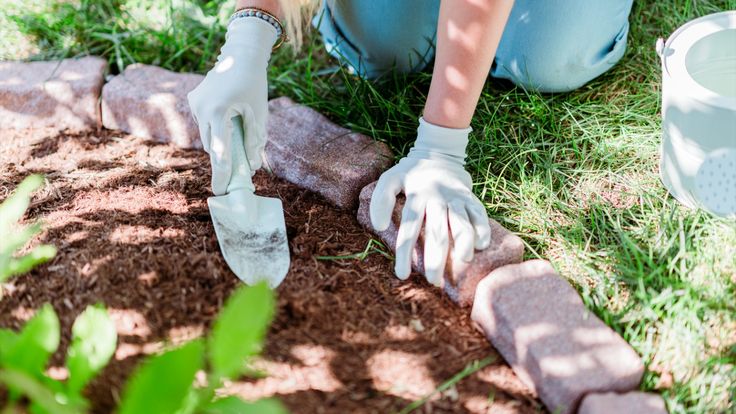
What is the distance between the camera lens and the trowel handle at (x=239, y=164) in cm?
167

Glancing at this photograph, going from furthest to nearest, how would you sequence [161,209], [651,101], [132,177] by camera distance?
[651,101]
[132,177]
[161,209]

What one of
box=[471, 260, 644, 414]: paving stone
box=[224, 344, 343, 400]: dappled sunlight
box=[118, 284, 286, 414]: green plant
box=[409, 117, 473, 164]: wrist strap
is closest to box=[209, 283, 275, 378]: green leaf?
box=[118, 284, 286, 414]: green plant

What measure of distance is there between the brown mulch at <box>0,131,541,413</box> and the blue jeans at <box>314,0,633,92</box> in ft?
2.04

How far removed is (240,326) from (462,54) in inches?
37.6

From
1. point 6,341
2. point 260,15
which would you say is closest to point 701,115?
point 260,15

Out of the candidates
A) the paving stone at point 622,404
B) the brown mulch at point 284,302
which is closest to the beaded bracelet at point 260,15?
the brown mulch at point 284,302

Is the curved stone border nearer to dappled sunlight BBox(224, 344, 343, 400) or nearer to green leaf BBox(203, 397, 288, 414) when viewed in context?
dappled sunlight BBox(224, 344, 343, 400)

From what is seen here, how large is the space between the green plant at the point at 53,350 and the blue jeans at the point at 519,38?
1.27m

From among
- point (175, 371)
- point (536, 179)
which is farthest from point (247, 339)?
point (536, 179)

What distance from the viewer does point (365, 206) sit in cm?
174

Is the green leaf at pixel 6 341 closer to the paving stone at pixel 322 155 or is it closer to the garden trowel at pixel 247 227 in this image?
the garden trowel at pixel 247 227

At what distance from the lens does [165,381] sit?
856 millimetres

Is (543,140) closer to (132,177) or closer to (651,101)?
(651,101)

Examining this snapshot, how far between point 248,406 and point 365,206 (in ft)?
2.62
